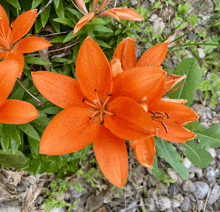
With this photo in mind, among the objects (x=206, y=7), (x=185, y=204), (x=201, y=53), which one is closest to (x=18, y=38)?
(x=201, y=53)

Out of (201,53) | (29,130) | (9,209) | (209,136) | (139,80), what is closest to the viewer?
(139,80)

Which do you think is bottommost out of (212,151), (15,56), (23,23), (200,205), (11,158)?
(200,205)

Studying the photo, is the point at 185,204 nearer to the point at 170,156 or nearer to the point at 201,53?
the point at 170,156

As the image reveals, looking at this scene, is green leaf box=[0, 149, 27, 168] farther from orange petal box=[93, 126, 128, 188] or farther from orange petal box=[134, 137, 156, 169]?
orange petal box=[134, 137, 156, 169]

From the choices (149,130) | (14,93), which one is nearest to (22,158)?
(14,93)

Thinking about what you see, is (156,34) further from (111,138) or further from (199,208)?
(199,208)

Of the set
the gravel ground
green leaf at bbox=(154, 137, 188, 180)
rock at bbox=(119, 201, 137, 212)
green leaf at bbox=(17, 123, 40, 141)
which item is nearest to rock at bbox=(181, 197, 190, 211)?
the gravel ground
